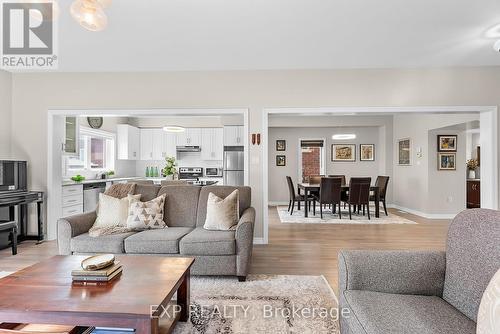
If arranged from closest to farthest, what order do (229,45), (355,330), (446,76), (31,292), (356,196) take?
(355,330) < (31,292) < (229,45) < (446,76) < (356,196)

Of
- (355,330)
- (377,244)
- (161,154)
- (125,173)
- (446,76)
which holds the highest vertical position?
(446,76)

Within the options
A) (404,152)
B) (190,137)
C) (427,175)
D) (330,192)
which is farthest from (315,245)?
(190,137)

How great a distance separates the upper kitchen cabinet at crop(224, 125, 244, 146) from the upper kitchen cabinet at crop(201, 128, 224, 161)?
1.13 metres

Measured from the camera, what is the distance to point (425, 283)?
1646mm

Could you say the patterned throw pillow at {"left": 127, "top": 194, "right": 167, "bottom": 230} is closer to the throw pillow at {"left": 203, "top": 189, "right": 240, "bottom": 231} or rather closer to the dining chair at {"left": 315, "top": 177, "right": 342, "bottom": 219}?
the throw pillow at {"left": 203, "top": 189, "right": 240, "bottom": 231}

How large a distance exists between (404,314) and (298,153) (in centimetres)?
786

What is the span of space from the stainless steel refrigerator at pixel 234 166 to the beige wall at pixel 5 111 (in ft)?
13.3

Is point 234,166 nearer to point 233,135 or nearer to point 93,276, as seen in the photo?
point 233,135

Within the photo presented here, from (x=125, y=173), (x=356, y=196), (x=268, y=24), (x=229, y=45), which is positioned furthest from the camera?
(x=125, y=173)

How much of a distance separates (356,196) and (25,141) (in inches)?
243

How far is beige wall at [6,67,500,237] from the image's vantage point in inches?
168

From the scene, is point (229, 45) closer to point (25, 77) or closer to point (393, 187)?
point (25, 77)

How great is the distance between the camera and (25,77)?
177 inches

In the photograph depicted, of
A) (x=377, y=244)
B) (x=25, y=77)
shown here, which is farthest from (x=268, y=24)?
(x=25, y=77)
